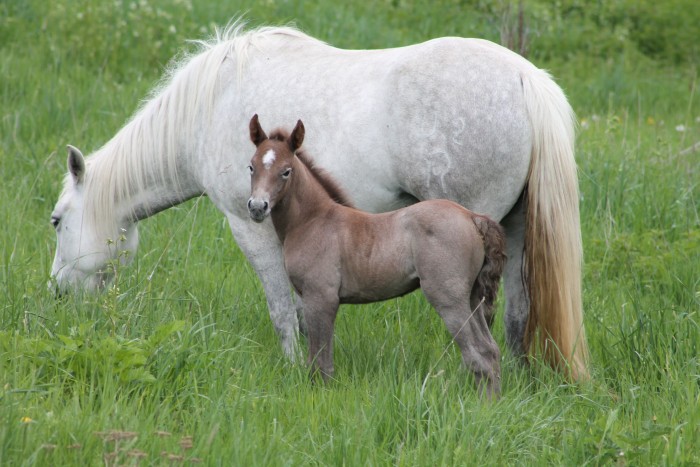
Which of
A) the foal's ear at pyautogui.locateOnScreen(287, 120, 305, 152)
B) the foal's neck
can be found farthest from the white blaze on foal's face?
the foal's neck

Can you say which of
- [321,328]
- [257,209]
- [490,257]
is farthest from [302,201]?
[490,257]

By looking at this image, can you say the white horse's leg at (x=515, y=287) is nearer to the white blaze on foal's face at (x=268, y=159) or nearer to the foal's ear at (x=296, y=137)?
the foal's ear at (x=296, y=137)

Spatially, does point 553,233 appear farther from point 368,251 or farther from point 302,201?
point 302,201

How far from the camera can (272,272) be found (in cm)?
466

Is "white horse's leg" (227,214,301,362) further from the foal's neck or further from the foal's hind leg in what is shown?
the foal's hind leg

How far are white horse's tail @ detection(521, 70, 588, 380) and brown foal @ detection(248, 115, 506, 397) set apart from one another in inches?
13.6

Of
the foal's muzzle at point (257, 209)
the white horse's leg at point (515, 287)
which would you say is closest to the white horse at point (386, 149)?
the white horse's leg at point (515, 287)

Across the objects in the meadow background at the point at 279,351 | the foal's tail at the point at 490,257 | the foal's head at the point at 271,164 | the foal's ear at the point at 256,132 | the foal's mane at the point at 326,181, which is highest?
the foal's ear at the point at 256,132

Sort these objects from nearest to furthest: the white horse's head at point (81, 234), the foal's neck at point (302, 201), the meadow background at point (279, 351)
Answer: the meadow background at point (279, 351), the foal's neck at point (302, 201), the white horse's head at point (81, 234)

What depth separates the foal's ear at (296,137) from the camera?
382cm

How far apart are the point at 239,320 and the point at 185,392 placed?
131 cm

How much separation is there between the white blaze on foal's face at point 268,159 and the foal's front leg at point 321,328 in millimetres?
649

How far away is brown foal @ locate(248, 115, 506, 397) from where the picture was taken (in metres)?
3.75

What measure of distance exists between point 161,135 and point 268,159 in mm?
1427
